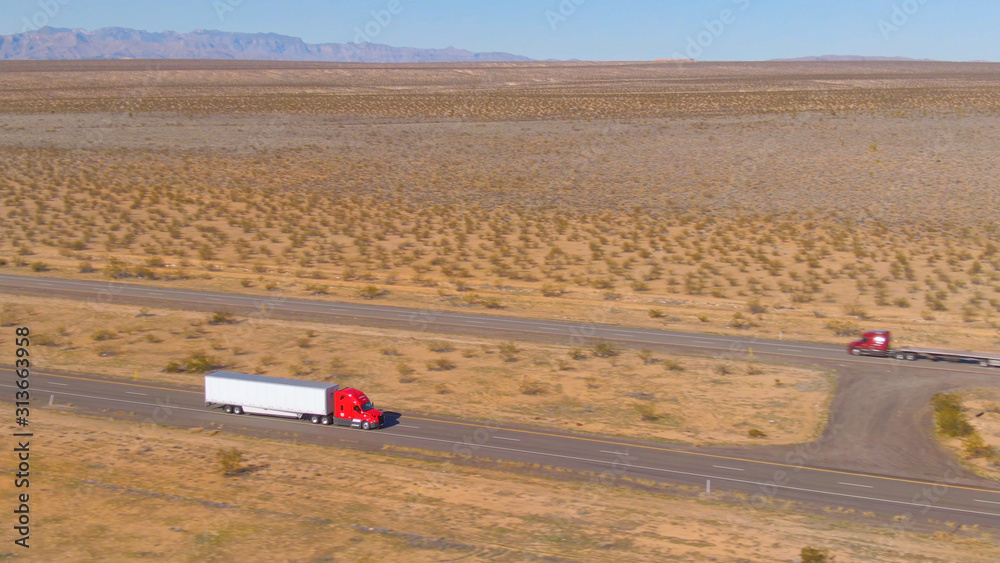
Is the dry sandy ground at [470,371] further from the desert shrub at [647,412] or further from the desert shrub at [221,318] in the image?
the desert shrub at [221,318]

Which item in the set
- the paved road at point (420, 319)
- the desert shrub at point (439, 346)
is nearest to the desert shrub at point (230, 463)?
the desert shrub at point (439, 346)

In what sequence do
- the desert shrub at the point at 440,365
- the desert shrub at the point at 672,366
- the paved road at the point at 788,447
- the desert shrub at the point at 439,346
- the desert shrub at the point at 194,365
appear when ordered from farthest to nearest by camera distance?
the desert shrub at the point at 439,346 → the desert shrub at the point at 672,366 → the desert shrub at the point at 440,365 → the desert shrub at the point at 194,365 → the paved road at the point at 788,447

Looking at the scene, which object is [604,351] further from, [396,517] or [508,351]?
[396,517]

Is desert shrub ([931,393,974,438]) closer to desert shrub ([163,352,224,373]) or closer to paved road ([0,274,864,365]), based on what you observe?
paved road ([0,274,864,365])

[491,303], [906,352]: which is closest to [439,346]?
[491,303]

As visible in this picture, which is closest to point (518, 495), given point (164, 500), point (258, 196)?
point (164, 500)

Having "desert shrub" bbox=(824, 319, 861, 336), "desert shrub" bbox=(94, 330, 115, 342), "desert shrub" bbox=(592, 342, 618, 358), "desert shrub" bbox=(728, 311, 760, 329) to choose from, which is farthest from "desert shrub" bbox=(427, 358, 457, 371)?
"desert shrub" bbox=(824, 319, 861, 336)

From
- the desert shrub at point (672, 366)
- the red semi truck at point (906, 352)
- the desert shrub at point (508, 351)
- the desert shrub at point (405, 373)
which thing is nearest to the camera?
the desert shrub at point (405, 373)
